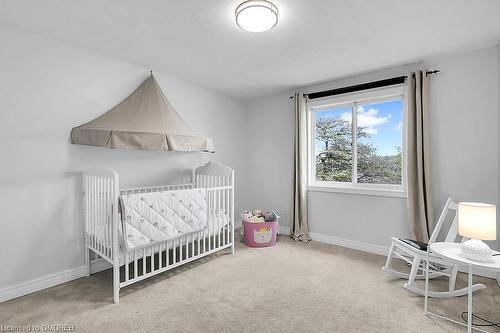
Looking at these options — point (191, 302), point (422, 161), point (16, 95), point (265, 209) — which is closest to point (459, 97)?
point (422, 161)

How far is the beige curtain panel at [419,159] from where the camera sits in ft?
9.13

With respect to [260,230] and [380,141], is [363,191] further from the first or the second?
[260,230]

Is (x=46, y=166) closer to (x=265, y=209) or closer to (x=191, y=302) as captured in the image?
(x=191, y=302)

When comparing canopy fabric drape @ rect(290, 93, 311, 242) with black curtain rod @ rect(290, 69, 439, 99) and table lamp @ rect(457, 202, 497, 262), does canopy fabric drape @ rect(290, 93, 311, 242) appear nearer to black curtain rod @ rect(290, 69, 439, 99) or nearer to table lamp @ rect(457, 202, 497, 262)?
black curtain rod @ rect(290, 69, 439, 99)

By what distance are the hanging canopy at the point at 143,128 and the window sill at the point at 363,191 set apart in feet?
5.39

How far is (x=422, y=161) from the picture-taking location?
282 centimetres

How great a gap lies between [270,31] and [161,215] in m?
1.89

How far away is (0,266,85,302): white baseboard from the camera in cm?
212

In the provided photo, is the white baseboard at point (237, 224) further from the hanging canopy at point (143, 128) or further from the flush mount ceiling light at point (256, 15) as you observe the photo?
the flush mount ceiling light at point (256, 15)

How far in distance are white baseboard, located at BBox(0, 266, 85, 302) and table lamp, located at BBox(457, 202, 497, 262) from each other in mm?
3260

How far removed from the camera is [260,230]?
346cm

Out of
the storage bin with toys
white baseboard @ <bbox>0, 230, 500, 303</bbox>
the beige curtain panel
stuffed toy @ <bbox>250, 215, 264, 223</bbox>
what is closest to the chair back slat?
the beige curtain panel

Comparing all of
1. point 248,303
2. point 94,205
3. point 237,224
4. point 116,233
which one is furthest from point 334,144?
point 94,205

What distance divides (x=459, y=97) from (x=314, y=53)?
1582mm
